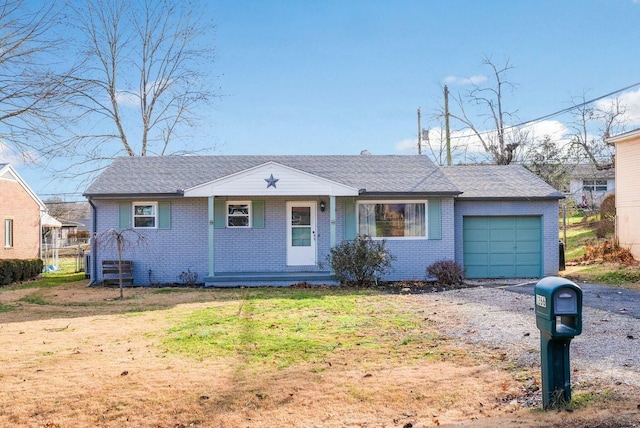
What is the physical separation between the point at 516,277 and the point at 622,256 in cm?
451

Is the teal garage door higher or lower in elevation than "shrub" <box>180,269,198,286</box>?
higher

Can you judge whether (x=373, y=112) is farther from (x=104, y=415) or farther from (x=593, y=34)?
(x=104, y=415)

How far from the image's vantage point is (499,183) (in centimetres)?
1806

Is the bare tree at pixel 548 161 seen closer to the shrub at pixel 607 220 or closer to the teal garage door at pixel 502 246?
the shrub at pixel 607 220

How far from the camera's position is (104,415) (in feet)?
16.0

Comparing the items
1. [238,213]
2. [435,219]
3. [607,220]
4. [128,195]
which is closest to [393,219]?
[435,219]

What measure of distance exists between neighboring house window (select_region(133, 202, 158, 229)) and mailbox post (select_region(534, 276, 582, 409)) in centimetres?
1384

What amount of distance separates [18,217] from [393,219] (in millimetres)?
20852

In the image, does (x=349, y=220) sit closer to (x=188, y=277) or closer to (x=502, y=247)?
(x=502, y=247)

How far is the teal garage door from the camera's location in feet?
56.1

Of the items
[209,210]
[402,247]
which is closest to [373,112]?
[402,247]

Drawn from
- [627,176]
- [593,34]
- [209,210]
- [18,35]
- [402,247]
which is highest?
[593,34]

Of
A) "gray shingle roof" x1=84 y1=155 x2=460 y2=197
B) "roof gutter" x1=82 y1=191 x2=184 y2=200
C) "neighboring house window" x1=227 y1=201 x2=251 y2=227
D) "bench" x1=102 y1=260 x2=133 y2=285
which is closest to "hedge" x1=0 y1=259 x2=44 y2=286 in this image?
"bench" x1=102 y1=260 x2=133 y2=285

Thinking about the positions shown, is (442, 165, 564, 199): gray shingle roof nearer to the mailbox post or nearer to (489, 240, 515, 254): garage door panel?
(489, 240, 515, 254): garage door panel
